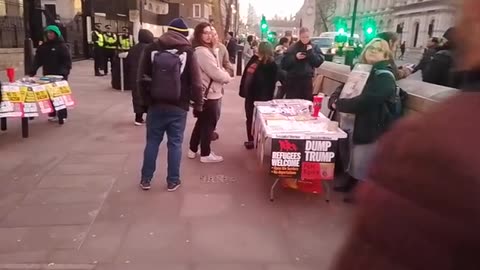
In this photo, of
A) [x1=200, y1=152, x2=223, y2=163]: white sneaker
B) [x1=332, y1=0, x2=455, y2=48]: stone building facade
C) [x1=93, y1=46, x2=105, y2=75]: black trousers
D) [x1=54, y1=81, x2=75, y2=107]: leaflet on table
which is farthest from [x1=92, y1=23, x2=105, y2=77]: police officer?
[x1=332, y1=0, x2=455, y2=48]: stone building facade

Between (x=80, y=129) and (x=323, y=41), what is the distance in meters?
20.1

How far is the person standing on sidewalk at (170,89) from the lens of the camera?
4.73 metres

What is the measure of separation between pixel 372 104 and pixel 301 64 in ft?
9.42

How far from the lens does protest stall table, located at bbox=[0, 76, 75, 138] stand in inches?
272

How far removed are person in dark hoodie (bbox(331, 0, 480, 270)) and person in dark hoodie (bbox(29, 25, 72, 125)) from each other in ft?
27.0

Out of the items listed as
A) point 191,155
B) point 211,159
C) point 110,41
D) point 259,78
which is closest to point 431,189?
point 211,159

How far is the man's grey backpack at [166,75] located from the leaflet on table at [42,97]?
3459 millimetres

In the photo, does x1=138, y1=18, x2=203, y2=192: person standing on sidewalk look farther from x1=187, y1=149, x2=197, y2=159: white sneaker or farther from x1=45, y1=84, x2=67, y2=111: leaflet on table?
x1=45, y1=84, x2=67, y2=111: leaflet on table

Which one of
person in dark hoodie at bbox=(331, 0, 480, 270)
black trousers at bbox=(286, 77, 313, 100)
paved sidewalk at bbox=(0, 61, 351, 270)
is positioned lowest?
paved sidewalk at bbox=(0, 61, 351, 270)

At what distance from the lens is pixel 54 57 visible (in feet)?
28.0

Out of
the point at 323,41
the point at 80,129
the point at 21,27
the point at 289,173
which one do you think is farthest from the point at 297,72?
the point at 323,41

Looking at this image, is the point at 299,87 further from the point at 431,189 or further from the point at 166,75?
the point at 431,189

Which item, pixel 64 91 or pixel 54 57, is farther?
pixel 54 57

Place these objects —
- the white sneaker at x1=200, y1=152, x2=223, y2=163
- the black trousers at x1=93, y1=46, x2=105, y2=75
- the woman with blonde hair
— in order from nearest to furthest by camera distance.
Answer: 1. the woman with blonde hair
2. the white sneaker at x1=200, y1=152, x2=223, y2=163
3. the black trousers at x1=93, y1=46, x2=105, y2=75
